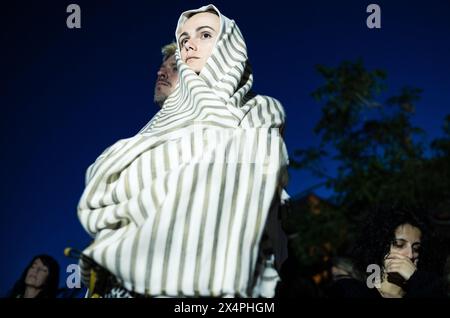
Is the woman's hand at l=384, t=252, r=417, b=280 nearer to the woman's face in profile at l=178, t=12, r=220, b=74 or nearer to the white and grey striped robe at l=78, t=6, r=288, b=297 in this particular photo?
the white and grey striped robe at l=78, t=6, r=288, b=297

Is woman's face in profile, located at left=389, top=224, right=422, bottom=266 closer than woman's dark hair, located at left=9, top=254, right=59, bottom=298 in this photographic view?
Yes

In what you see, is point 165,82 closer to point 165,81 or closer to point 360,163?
point 165,81

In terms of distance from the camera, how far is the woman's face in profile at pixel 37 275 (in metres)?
3.42

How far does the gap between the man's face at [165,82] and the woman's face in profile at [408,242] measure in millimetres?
1351

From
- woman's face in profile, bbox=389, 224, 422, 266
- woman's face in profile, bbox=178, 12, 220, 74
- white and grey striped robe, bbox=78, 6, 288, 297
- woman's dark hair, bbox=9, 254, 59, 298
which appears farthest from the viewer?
woman's dark hair, bbox=9, 254, 59, 298

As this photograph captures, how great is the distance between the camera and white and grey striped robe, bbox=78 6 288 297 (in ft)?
4.08

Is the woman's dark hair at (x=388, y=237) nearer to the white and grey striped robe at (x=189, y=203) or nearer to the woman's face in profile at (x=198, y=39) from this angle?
the white and grey striped robe at (x=189, y=203)

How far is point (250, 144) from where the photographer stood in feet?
4.57

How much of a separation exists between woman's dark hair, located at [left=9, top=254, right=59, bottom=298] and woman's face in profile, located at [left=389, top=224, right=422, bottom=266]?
233 cm

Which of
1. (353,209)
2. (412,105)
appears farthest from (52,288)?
(412,105)

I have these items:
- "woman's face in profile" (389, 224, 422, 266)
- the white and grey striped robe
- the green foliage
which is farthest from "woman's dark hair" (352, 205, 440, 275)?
the green foliage

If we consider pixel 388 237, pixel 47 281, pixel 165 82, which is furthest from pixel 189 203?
pixel 47 281
